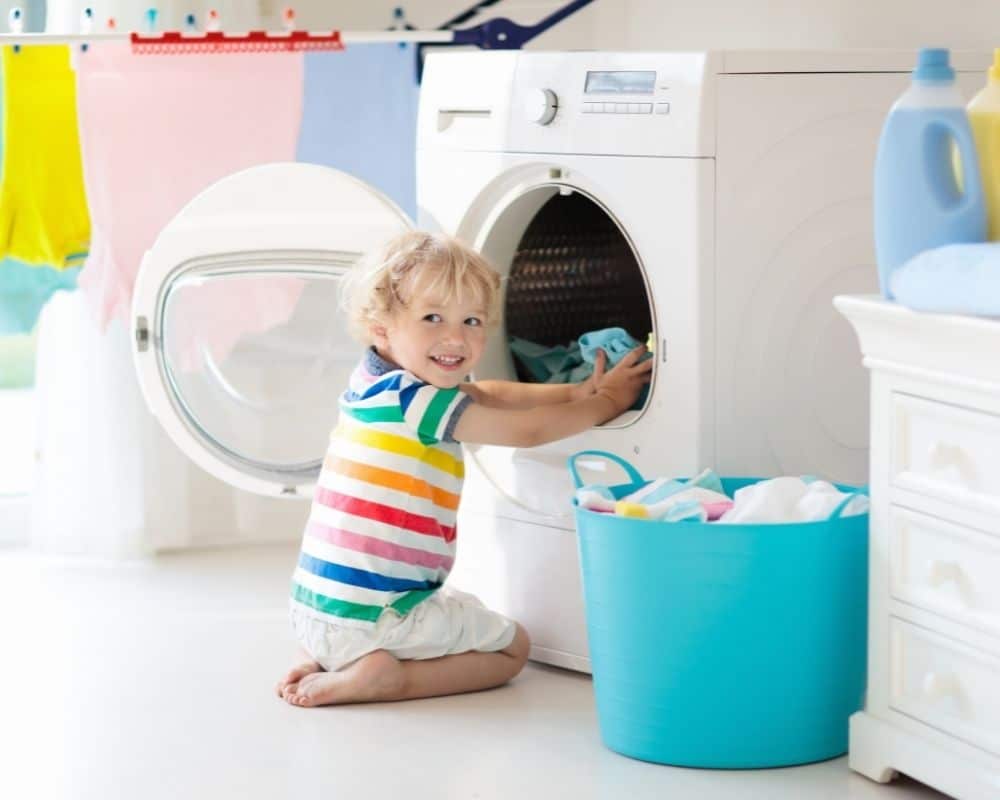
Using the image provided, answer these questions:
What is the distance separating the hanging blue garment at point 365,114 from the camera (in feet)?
9.88

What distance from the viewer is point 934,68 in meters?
1.94

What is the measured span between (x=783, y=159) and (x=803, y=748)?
81 cm

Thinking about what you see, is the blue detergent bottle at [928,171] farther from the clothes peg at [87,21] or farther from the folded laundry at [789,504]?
the clothes peg at [87,21]

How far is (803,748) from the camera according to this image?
214cm

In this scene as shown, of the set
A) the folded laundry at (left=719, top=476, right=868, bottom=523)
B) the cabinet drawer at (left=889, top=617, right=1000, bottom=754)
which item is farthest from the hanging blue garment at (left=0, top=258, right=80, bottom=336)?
the cabinet drawer at (left=889, top=617, right=1000, bottom=754)

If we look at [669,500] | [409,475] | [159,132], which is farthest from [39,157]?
[669,500]

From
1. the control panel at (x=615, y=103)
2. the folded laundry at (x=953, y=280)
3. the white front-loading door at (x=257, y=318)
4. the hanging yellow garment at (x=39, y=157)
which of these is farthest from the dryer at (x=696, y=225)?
the hanging yellow garment at (x=39, y=157)

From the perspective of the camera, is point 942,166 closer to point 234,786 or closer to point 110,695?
point 234,786

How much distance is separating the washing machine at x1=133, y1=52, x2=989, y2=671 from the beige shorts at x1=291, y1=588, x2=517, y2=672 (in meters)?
0.14

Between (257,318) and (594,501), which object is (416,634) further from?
(257,318)

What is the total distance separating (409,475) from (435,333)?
8.4 inches

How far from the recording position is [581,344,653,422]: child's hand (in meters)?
2.46

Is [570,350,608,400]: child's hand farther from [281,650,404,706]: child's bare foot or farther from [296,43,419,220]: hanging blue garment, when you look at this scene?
[296,43,419,220]: hanging blue garment

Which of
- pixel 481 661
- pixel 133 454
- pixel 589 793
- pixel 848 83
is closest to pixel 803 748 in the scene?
pixel 589 793
